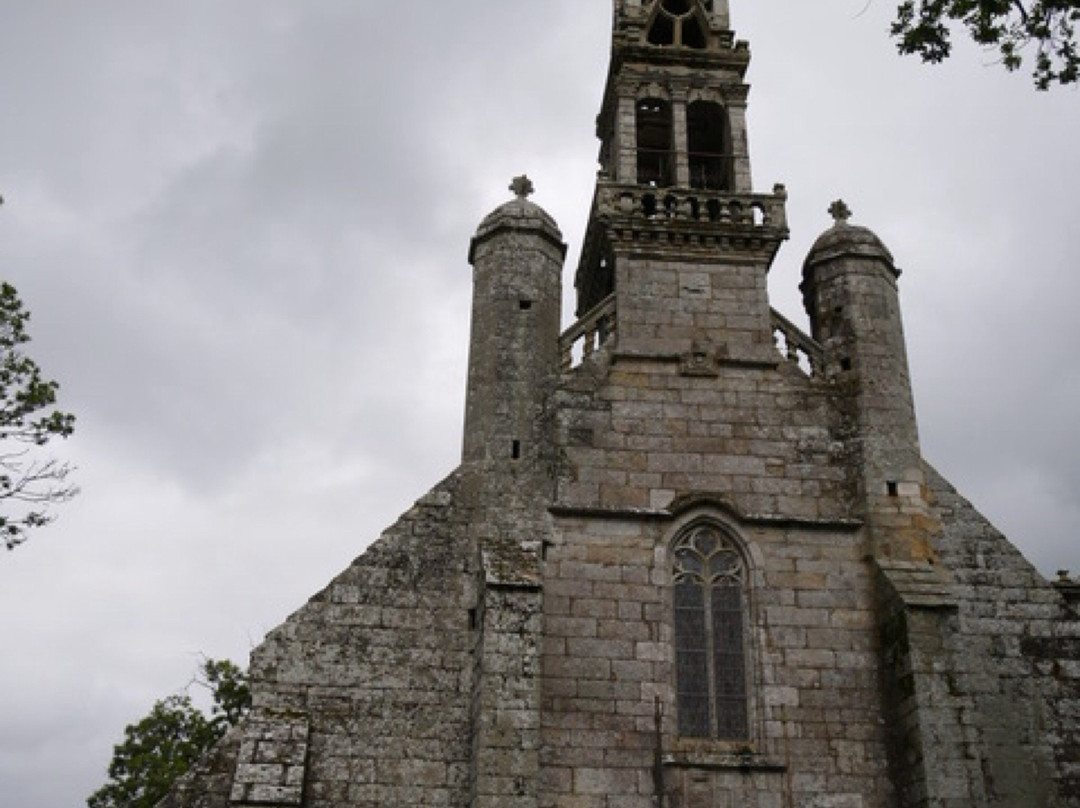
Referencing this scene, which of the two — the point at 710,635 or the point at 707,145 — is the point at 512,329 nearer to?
the point at 710,635

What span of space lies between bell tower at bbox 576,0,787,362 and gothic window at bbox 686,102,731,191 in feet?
0.07

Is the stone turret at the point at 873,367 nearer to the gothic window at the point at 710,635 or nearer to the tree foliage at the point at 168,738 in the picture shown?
the gothic window at the point at 710,635

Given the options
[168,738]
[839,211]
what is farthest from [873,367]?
[168,738]

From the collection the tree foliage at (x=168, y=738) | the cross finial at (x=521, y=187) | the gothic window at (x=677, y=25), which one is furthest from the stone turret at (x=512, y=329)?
the tree foliage at (x=168, y=738)

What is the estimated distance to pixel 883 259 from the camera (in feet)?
52.5

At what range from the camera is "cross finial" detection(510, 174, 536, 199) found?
53.0ft

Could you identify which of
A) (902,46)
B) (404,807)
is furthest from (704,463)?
(902,46)

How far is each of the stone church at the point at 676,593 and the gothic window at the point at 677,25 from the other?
4.33 m

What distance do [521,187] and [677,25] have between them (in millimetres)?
5123

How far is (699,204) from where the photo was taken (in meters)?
16.3

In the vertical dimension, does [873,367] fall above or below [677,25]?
below

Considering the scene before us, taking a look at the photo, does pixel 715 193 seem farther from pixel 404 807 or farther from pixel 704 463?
pixel 404 807

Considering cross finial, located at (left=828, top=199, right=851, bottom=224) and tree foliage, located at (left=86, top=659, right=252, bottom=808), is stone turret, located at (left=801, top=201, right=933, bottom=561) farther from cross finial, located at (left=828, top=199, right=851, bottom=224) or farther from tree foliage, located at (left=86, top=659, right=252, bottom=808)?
tree foliage, located at (left=86, top=659, right=252, bottom=808)

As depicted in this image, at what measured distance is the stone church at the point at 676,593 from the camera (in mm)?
12062
